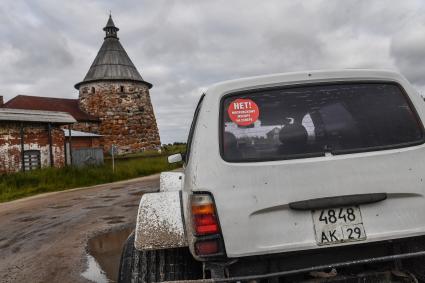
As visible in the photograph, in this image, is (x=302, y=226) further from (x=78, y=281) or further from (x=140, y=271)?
(x=78, y=281)

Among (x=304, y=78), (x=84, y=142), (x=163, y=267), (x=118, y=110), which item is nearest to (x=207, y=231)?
(x=163, y=267)

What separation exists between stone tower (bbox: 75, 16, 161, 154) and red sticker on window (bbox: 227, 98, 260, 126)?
43.7m

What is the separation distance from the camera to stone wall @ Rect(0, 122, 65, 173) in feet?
81.9

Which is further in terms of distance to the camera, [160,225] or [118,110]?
[118,110]

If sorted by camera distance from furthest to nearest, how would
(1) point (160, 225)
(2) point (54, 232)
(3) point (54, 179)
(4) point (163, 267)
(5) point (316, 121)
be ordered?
(3) point (54, 179)
(2) point (54, 232)
(1) point (160, 225)
(4) point (163, 267)
(5) point (316, 121)

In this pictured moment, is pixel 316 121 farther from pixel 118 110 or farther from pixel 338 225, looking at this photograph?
pixel 118 110

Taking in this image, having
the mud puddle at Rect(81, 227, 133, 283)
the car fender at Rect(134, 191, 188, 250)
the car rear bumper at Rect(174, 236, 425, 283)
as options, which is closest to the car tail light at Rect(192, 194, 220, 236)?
the car rear bumper at Rect(174, 236, 425, 283)

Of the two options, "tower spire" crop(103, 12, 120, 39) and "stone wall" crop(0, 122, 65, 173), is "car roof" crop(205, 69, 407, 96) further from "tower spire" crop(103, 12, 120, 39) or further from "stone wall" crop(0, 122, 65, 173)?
"tower spire" crop(103, 12, 120, 39)

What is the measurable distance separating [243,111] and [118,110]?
4442 cm

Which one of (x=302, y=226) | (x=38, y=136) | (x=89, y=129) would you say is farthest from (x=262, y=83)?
(x=89, y=129)

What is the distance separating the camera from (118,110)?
4575cm

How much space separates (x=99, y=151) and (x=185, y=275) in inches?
1127

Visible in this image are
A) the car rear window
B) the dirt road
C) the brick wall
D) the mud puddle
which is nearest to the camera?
the car rear window

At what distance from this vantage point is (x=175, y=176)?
527cm
